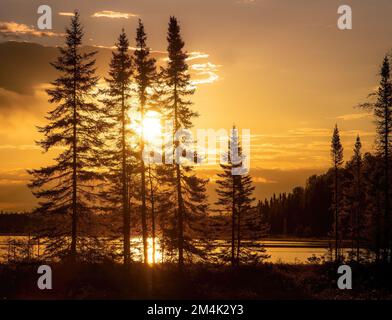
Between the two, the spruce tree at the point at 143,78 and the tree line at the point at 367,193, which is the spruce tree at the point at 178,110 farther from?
the tree line at the point at 367,193

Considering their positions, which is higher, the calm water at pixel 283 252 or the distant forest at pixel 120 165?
the distant forest at pixel 120 165

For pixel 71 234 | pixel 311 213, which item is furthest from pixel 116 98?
pixel 311 213

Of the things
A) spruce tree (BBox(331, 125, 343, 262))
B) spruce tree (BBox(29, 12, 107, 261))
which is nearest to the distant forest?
spruce tree (BBox(29, 12, 107, 261))

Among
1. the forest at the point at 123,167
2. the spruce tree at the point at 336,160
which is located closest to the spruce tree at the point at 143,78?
the forest at the point at 123,167

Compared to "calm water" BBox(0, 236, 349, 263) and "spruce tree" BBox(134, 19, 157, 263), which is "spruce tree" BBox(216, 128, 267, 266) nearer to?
"calm water" BBox(0, 236, 349, 263)

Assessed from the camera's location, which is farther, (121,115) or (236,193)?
(236,193)

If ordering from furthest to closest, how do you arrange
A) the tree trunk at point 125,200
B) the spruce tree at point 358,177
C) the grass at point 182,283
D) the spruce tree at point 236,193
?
the spruce tree at point 358,177, the spruce tree at point 236,193, the tree trunk at point 125,200, the grass at point 182,283

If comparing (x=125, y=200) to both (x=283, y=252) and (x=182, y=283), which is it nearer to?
(x=182, y=283)

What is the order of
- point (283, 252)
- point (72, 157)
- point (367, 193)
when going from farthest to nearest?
point (283, 252) → point (367, 193) → point (72, 157)

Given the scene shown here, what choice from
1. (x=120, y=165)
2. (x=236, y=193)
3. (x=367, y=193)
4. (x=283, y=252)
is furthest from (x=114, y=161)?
(x=283, y=252)

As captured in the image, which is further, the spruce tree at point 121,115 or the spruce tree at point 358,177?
the spruce tree at point 358,177
